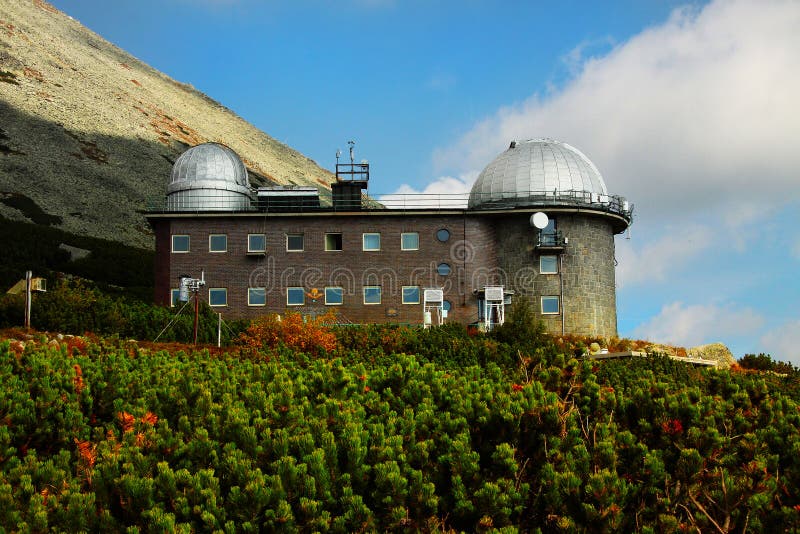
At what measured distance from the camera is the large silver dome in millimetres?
44812

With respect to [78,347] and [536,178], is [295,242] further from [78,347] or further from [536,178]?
[78,347]

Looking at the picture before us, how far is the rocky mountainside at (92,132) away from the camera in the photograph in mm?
86438

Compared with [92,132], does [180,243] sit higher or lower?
lower

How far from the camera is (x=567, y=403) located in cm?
1076

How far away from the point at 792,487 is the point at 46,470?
7950 mm

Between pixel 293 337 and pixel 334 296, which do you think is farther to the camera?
pixel 334 296

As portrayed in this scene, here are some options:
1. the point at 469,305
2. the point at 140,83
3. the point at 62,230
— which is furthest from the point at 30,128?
the point at 469,305

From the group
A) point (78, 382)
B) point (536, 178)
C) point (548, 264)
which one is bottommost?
point (78, 382)

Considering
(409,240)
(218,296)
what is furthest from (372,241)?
(218,296)

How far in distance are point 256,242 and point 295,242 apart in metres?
2.11

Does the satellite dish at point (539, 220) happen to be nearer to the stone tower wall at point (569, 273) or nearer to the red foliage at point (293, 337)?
the stone tower wall at point (569, 273)

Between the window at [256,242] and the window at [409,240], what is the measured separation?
7413 mm

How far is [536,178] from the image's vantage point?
4506 centimetres

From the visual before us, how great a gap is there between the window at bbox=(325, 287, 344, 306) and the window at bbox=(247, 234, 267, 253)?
4.20m
